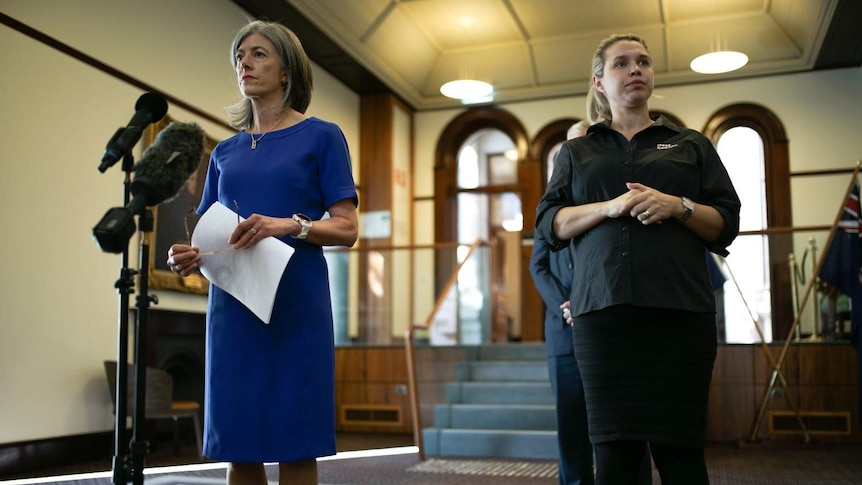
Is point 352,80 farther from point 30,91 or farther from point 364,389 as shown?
point 30,91

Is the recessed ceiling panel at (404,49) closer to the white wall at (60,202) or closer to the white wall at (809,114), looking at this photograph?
the white wall at (809,114)

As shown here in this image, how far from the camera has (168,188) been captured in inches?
77.5

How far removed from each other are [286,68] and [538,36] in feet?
27.7

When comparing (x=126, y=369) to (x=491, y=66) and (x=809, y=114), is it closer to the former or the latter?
(x=491, y=66)

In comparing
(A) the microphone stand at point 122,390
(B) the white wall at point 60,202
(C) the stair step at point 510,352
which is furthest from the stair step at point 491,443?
(A) the microphone stand at point 122,390

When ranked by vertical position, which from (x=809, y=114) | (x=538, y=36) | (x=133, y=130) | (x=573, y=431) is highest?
(x=538, y=36)

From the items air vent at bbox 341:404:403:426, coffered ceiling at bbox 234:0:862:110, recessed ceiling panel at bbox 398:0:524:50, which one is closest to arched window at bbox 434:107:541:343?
coffered ceiling at bbox 234:0:862:110

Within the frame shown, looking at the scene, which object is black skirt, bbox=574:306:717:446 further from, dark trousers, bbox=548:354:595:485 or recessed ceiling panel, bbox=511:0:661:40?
recessed ceiling panel, bbox=511:0:661:40

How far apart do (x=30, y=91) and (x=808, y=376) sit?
6491 millimetres

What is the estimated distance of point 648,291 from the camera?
1906 mm

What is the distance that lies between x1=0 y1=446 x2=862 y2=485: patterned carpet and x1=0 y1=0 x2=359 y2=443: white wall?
2.97ft

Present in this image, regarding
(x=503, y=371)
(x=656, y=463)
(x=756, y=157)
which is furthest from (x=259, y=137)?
(x=756, y=157)

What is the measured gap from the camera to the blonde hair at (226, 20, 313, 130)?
1.99 metres

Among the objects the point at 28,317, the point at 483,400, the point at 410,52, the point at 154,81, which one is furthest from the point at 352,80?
the point at 28,317
